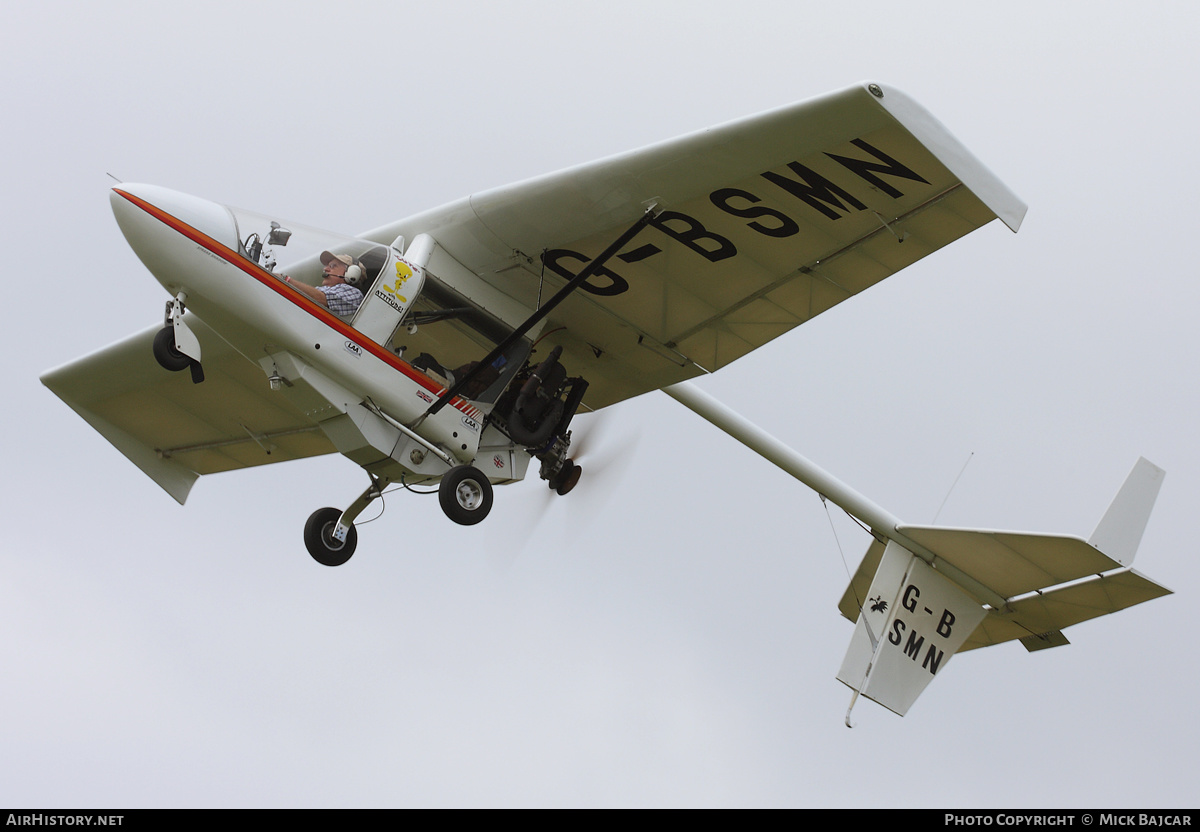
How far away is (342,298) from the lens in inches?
476

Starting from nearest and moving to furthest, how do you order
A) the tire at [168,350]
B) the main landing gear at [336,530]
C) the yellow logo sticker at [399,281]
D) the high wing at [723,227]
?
1. the high wing at [723,227]
2. the tire at [168,350]
3. the yellow logo sticker at [399,281]
4. the main landing gear at [336,530]

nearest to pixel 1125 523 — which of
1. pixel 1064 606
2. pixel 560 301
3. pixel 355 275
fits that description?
pixel 1064 606

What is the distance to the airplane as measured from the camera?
37.4 ft

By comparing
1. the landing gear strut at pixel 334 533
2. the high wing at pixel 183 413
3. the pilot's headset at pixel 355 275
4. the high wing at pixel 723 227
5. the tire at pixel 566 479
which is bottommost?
the high wing at pixel 183 413

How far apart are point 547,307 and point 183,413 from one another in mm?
6312

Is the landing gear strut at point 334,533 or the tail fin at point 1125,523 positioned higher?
the tail fin at point 1125,523

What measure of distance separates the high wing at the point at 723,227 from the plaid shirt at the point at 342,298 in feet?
4.30

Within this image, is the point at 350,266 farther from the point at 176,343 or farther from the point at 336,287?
the point at 176,343

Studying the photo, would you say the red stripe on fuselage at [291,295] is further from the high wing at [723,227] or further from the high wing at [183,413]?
the high wing at [183,413]

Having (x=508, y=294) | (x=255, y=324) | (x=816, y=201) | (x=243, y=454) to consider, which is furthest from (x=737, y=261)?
(x=243, y=454)

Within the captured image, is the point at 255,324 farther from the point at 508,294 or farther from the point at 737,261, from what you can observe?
the point at 737,261

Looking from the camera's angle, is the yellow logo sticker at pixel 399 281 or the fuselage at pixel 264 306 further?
the yellow logo sticker at pixel 399 281

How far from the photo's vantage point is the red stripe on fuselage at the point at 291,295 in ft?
37.2

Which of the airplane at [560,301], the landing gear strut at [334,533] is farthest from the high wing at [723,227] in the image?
the landing gear strut at [334,533]
